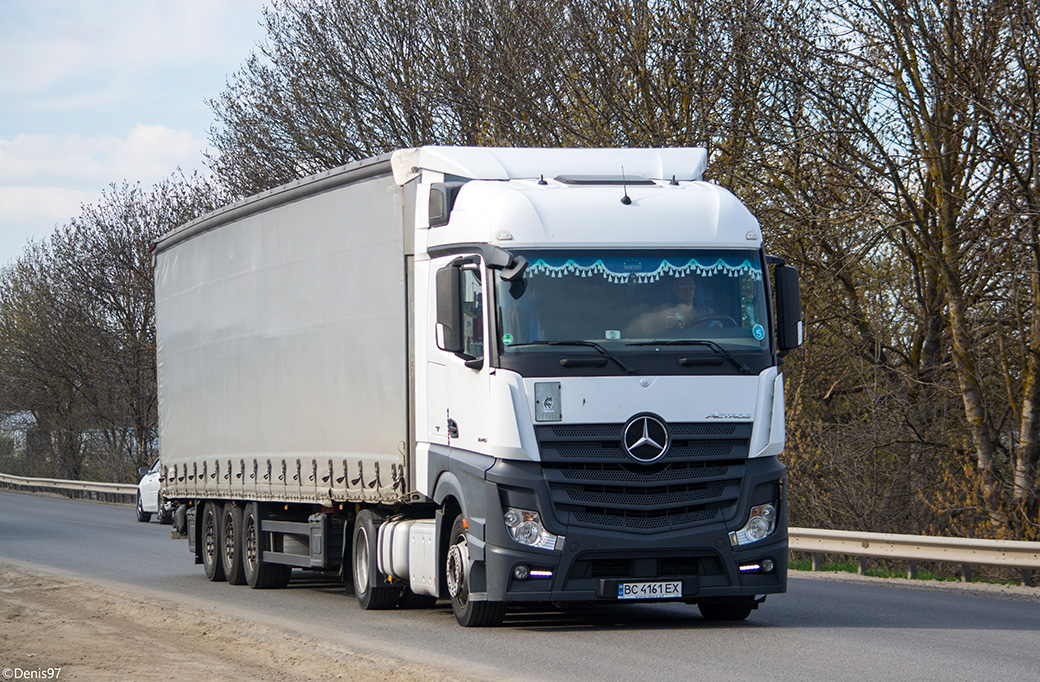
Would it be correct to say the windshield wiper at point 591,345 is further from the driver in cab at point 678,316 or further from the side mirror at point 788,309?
the side mirror at point 788,309

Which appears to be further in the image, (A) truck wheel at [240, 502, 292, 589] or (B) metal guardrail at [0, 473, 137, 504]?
(B) metal guardrail at [0, 473, 137, 504]

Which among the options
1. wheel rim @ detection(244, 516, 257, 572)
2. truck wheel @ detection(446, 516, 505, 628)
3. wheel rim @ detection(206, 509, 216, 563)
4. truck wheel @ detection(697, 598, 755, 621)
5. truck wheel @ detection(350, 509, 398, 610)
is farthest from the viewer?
wheel rim @ detection(206, 509, 216, 563)

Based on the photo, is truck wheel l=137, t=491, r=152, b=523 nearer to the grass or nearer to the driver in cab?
the grass

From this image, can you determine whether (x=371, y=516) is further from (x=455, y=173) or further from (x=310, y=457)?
(x=455, y=173)

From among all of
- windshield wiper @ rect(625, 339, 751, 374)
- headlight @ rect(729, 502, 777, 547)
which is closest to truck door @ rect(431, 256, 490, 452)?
windshield wiper @ rect(625, 339, 751, 374)

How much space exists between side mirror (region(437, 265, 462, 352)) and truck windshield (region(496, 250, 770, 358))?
312 millimetres

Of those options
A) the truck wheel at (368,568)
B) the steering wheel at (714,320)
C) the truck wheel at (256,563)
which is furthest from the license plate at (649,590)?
the truck wheel at (256,563)

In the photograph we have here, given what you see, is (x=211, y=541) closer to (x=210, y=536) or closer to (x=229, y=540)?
(x=210, y=536)

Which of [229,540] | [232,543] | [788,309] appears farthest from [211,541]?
[788,309]

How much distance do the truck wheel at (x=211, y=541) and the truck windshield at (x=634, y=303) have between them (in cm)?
735

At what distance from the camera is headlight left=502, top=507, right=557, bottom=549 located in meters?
9.48

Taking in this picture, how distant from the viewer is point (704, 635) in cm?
973

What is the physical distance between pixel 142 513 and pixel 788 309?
23.1 meters

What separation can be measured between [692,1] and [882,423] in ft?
23.4
